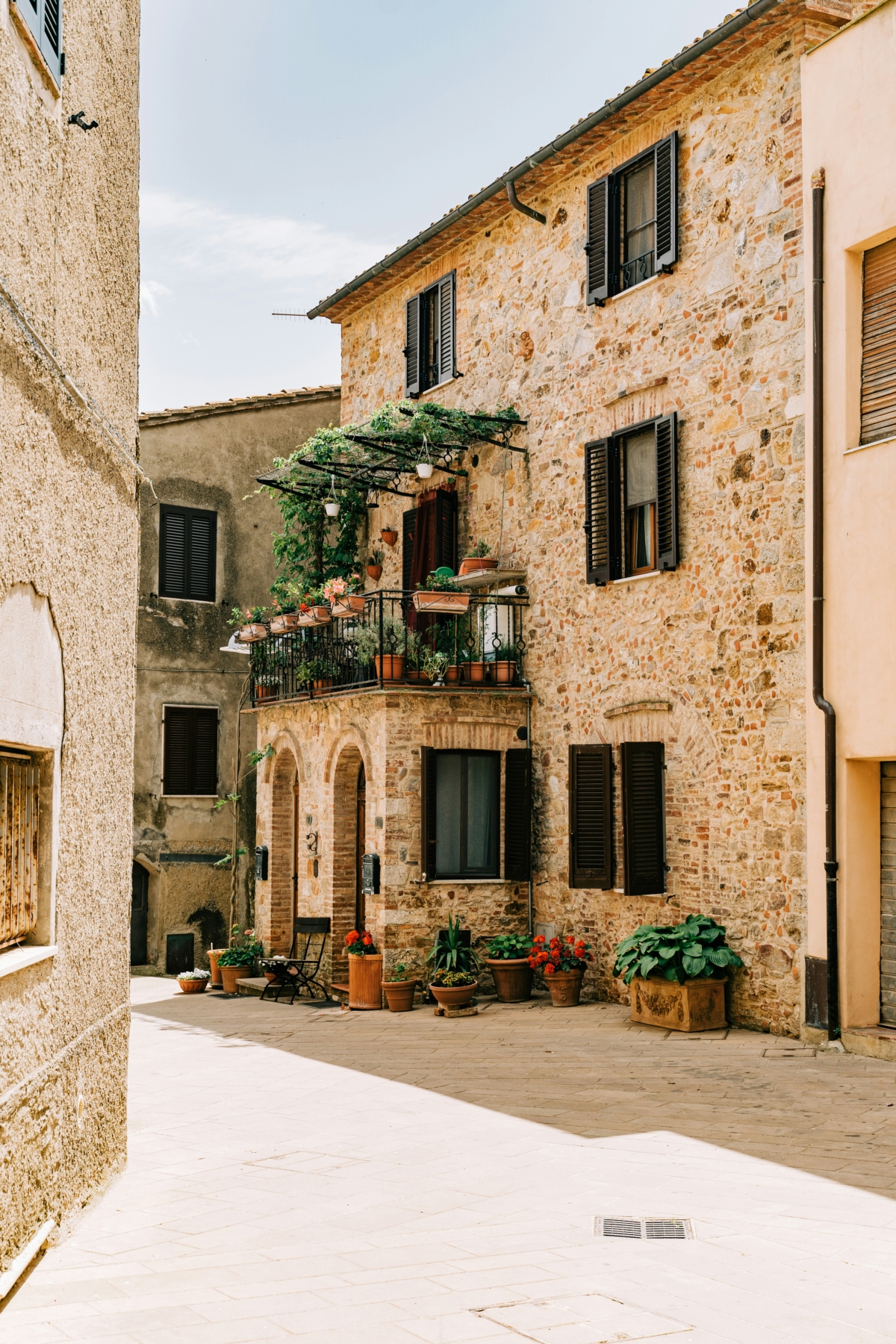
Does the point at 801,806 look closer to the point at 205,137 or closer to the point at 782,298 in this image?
the point at 782,298

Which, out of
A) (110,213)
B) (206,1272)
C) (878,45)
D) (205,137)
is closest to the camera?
(206,1272)

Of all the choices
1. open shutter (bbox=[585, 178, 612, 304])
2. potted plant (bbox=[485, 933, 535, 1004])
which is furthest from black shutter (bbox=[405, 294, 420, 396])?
potted plant (bbox=[485, 933, 535, 1004])

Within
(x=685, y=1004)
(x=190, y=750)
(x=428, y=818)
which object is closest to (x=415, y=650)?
(x=428, y=818)

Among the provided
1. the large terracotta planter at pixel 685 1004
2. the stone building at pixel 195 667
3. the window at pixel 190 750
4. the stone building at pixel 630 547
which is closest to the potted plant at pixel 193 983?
the stone building at pixel 630 547

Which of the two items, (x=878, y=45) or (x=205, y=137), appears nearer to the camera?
(x=878, y=45)

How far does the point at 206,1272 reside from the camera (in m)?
4.89

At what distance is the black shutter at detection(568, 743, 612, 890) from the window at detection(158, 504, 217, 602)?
8982mm

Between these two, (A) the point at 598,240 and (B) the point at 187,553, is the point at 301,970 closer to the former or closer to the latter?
(B) the point at 187,553

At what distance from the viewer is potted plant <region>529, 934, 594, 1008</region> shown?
1278 centimetres

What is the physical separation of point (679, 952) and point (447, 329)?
886 centimetres

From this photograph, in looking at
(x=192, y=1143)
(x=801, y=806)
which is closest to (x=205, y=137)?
(x=801, y=806)

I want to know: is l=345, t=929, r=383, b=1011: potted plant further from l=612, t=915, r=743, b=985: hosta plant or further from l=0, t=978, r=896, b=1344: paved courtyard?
l=612, t=915, r=743, b=985: hosta plant

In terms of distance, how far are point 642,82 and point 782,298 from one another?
2.77 m

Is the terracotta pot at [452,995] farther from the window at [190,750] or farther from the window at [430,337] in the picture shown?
the window at [190,750]
